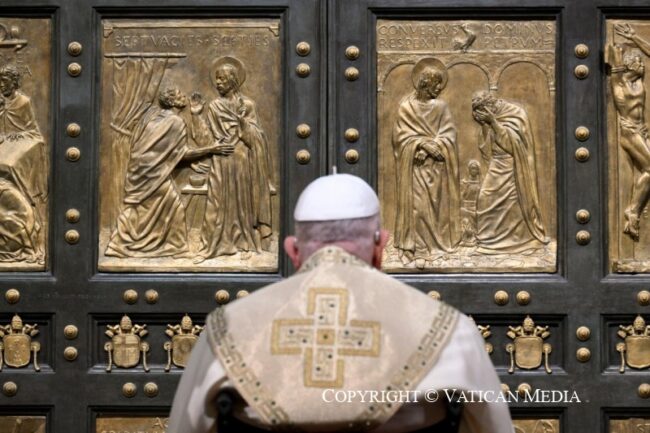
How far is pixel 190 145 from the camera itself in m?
7.24

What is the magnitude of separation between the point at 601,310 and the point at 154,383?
2048 mm

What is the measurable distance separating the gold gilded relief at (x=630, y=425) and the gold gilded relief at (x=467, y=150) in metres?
0.75

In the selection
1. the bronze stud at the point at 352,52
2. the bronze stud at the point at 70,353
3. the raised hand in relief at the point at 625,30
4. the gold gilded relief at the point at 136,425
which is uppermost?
the raised hand in relief at the point at 625,30

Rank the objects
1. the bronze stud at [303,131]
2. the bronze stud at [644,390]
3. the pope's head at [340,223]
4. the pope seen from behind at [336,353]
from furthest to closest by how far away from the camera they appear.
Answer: the bronze stud at [303,131] < the bronze stud at [644,390] < the pope's head at [340,223] < the pope seen from behind at [336,353]

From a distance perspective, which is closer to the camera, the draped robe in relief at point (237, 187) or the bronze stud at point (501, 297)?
the bronze stud at point (501, 297)

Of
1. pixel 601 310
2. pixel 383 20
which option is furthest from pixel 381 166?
pixel 601 310

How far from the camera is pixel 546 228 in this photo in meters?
7.17

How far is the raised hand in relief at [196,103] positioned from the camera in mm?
7242

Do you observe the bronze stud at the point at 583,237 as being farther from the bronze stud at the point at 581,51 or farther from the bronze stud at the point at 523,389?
the bronze stud at the point at 581,51

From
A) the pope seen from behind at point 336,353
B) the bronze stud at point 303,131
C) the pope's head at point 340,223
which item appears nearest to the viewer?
the pope seen from behind at point 336,353

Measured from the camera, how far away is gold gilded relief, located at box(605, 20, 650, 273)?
282 inches

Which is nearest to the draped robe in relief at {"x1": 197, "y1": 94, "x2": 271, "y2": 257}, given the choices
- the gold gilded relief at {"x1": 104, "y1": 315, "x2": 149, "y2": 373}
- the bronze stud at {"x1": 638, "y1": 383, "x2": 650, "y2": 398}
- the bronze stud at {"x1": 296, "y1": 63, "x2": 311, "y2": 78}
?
the bronze stud at {"x1": 296, "y1": 63, "x2": 311, "y2": 78}

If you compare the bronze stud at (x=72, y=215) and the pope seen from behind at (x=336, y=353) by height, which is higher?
the bronze stud at (x=72, y=215)

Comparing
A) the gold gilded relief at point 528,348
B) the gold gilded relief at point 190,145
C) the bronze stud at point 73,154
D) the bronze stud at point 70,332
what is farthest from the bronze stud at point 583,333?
the bronze stud at point 73,154
